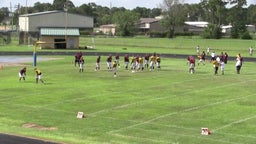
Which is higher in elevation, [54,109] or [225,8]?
[225,8]

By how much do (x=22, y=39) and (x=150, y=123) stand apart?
85.2 meters

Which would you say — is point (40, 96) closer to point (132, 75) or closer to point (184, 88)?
point (184, 88)

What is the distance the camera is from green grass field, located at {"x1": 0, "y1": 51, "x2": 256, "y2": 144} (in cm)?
1952

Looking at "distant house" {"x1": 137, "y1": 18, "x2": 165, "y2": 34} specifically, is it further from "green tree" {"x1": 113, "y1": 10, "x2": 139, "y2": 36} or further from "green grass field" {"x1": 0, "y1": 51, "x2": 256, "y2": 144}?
"green grass field" {"x1": 0, "y1": 51, "x2": 256, "y2": 144}

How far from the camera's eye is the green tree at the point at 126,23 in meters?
134

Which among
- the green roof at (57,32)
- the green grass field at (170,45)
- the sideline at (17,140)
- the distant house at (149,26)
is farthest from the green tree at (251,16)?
the sideline at (17,140)

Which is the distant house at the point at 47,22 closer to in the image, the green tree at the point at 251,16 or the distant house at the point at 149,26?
the distant house at the point at 149,26

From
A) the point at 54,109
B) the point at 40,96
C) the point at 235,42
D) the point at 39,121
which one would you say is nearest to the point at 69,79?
the point at 40,96

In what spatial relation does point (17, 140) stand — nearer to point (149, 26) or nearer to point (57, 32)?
point (57, 32)

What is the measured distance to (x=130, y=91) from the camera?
32.4 meters

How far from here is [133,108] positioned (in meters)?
25.9

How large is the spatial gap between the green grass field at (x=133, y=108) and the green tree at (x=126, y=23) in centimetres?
9299

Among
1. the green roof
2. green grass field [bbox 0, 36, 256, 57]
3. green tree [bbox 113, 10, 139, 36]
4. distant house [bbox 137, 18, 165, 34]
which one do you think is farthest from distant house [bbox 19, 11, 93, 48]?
distant house [bbox 137, 18, 165, 34]

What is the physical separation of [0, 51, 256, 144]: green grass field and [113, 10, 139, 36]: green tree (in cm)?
9299
